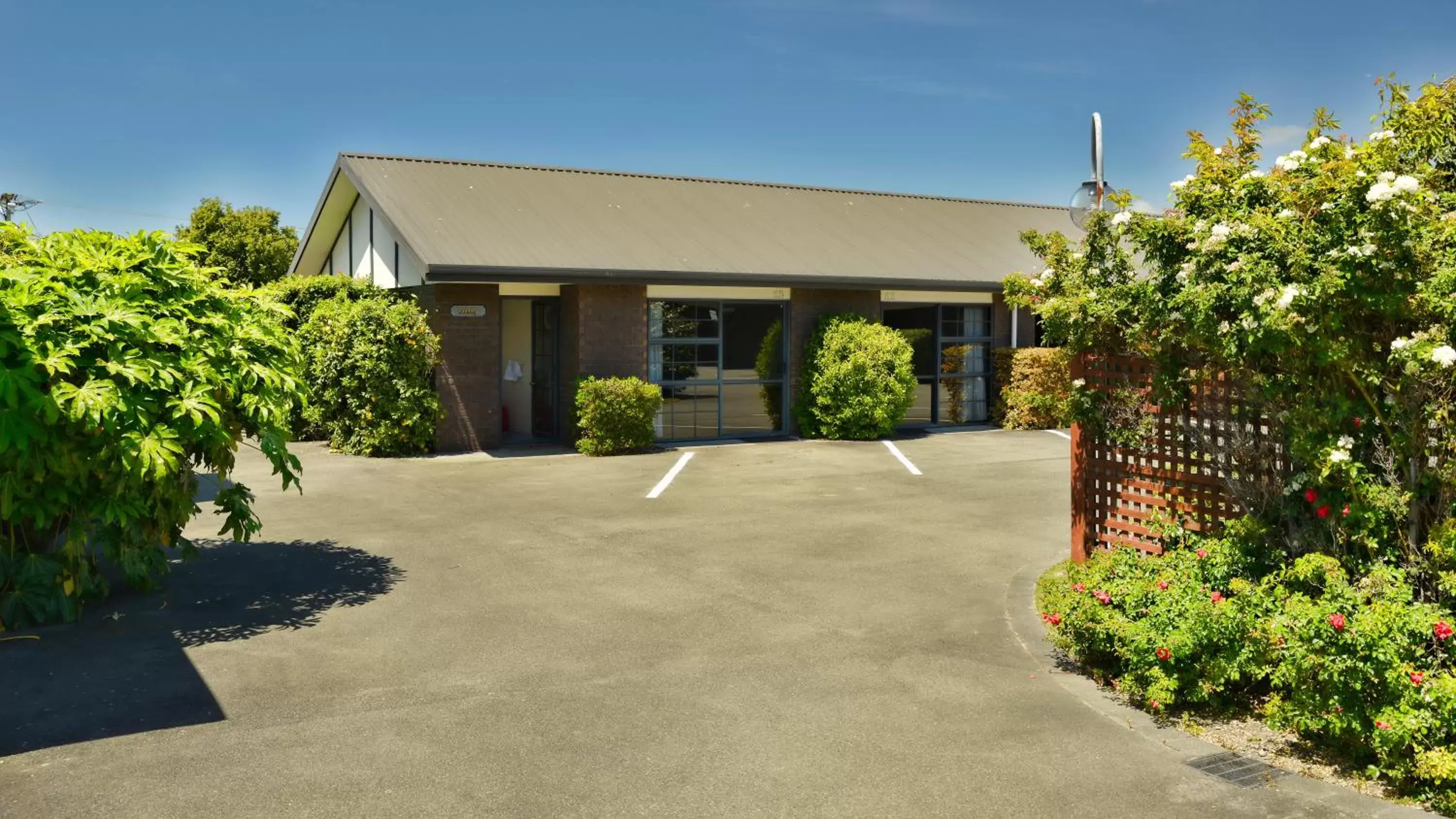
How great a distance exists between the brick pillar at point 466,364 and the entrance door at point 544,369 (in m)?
1.34

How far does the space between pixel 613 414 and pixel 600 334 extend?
1680mm

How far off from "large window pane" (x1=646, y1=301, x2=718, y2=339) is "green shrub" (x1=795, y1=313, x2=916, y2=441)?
197 centimetres

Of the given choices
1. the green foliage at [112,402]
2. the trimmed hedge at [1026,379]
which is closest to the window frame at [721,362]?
the trimmed hedge at [1026,379]

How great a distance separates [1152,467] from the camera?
7.12m

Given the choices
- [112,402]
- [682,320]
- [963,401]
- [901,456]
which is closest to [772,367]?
[682,320]

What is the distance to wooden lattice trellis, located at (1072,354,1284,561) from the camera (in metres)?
6.45

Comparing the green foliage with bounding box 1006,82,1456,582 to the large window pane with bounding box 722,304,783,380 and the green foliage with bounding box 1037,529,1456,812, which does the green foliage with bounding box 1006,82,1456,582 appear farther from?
the large window pane with bounding box 722,304,783,380

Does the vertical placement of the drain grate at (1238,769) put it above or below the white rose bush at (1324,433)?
below

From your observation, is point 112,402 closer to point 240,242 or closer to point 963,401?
point 963,401

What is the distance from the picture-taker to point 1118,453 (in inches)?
307

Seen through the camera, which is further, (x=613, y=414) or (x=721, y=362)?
(x=721, y=362)

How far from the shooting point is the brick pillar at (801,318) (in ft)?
65.6

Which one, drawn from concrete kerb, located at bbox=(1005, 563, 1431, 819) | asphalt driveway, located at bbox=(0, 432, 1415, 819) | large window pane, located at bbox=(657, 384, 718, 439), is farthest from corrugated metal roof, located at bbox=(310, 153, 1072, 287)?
concrete kerb, located at bbox=(1005, 563, 1431, 819)

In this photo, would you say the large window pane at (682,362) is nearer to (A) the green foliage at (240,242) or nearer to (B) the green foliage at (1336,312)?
(B) the green foliage at (1336,312)
